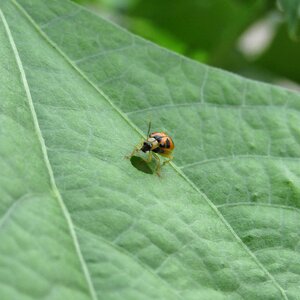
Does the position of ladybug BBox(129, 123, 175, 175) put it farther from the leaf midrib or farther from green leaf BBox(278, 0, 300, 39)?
green leaf BBox(278, 0, 300, 39)

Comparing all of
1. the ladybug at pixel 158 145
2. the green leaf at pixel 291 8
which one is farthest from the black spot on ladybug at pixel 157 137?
the green leaf at pixel 291 8

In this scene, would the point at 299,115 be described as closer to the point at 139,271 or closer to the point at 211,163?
the point at 211,163

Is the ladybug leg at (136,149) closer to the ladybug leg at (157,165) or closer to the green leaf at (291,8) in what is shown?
the ladybug leg at (157,165)

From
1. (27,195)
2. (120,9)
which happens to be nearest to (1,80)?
(27,195)

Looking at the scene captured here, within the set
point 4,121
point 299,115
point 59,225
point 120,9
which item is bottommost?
point 59,225

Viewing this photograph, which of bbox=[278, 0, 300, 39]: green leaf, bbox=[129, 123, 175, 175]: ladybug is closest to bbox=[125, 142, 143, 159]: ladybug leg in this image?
bbox=[129, 123, 175, 175]: ladybug

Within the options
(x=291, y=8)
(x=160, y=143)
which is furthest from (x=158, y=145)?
(x=291, y=8)
